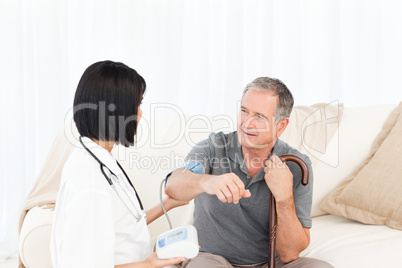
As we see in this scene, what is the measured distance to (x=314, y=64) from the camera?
317 cm

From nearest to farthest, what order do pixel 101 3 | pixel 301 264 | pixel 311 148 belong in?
pixel 301 264, pixel 311 148, pixel 101 3

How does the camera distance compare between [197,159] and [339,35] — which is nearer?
[197,159]

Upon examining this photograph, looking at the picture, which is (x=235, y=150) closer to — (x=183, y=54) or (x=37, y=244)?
(x=37, y=244)

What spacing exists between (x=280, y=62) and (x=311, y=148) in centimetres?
104

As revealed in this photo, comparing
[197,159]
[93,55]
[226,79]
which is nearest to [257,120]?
[197,159]

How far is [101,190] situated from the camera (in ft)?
3.63

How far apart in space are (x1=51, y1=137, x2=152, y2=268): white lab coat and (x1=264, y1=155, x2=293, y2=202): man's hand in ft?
1.82

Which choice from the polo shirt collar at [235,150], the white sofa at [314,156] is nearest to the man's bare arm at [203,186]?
the polo shirt collar at [235,150]

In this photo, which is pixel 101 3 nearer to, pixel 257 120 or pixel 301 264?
pixel 257 120

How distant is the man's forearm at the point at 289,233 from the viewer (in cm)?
157

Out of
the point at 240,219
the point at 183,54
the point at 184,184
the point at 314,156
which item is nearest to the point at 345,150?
the point at 314,156

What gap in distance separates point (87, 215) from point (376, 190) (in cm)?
149

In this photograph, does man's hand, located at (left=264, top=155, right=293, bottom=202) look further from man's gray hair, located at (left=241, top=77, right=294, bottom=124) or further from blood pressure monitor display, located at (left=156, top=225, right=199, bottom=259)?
blood pressure monitor display, located at (left=156, top=225, right=199, bottom=259)

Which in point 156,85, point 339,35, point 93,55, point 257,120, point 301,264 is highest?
point 339,35
